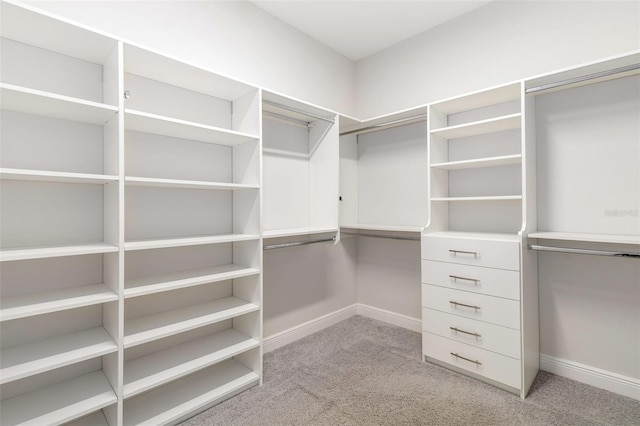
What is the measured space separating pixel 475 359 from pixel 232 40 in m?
2.81

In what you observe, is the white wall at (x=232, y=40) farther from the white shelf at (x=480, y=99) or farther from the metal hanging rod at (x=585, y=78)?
the metal hanging rod at (x=585, y=78)

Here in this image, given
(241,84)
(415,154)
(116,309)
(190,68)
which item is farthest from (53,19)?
(415,154)

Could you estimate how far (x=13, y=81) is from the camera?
1.47 metres

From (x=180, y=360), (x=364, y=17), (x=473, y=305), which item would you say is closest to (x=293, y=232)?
(x=180, y=360)

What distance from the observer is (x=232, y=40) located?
90.0 inches

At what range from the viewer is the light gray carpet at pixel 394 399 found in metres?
1.70

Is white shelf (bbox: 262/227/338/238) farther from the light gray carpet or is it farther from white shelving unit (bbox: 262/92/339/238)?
the light gray carpet

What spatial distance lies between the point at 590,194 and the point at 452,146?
991 millimetres

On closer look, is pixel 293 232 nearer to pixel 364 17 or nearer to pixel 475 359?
pixel 475 359

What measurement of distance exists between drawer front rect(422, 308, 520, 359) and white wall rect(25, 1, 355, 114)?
6.94ft

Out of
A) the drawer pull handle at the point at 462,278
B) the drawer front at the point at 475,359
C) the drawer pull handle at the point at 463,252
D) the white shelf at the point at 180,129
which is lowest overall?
the drawer front at the point at 475,359

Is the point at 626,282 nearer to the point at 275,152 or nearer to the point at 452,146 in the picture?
the point at 452,146

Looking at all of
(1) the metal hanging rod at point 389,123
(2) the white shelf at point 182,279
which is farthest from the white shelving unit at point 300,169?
(2) the white shelf at point 182,279

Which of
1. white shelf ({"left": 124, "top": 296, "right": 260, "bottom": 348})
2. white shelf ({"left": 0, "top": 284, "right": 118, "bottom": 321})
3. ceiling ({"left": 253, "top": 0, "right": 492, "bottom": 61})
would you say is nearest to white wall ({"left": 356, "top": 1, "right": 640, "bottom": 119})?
ceiling ({"left": 253, "top": 0, "right": 492, "bottom": 61})
